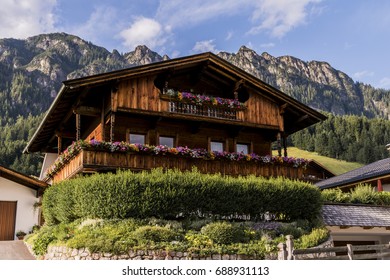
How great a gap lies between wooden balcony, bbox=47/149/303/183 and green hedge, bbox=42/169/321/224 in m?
1.16

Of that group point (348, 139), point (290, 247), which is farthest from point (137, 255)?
point (348, 139)

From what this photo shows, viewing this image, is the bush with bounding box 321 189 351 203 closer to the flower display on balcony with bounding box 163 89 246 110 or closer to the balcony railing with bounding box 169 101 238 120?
the balcony railing with bounding box 169 101 238 120

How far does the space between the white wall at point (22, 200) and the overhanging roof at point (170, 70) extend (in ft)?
10.8

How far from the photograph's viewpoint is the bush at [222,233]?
16.4 meters

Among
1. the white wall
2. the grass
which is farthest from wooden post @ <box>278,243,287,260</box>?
the grass

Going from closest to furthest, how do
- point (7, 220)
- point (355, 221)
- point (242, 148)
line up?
point (355, 221) → point (7, 220) → point (242, 148)

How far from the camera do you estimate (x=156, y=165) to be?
21.0m

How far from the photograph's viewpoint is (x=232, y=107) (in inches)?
965

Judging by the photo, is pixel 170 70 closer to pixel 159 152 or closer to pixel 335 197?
pixel 159 152

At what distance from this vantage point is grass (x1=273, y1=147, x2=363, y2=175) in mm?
84812

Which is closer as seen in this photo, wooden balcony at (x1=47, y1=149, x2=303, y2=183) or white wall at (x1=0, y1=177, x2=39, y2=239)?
wooden balcony at (x1=47, y1=149, x2=303, y2=183)

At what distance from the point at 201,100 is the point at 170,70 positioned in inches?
83.6
